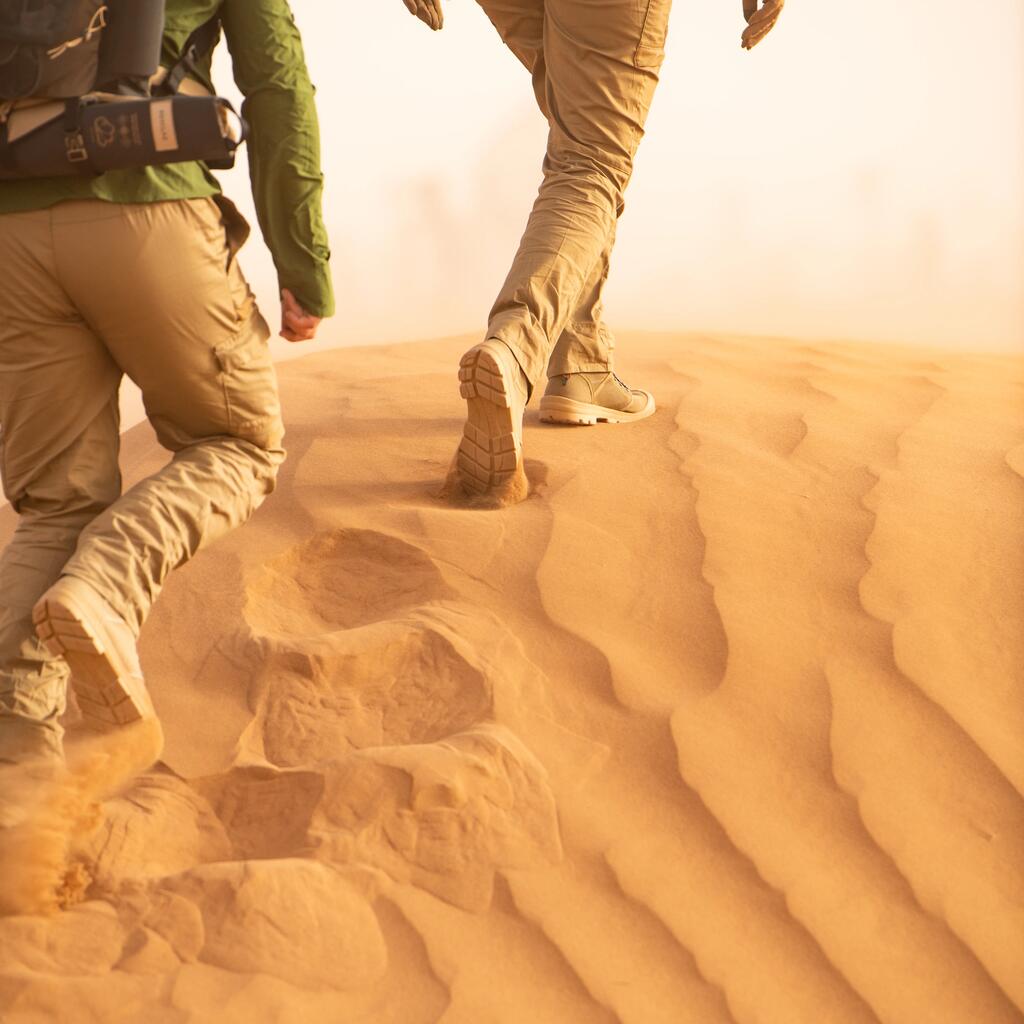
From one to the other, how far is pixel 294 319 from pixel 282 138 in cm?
30

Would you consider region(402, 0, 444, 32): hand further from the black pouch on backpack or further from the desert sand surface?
the black pouch on backpack

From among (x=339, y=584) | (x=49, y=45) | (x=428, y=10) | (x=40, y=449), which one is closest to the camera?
(x=49, y=45)

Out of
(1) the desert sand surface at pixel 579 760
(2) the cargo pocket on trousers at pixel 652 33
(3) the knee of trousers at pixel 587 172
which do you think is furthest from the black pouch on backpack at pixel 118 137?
(2) the cargo pocket on trousers at pixel 652 33

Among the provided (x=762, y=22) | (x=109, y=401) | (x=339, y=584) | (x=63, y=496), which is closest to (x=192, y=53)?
(x=109, y=401)

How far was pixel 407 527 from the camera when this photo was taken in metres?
2.69

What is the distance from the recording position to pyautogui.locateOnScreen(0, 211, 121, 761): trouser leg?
1851mm

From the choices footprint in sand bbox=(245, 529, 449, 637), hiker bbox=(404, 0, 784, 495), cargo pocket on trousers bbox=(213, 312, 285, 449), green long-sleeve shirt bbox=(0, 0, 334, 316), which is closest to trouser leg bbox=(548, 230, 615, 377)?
hiker bbox=(404, 0, 784, 495)

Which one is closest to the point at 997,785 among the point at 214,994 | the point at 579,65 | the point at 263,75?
the point at 214,994

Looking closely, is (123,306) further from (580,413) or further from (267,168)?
(580,413)

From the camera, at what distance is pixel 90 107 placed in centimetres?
174

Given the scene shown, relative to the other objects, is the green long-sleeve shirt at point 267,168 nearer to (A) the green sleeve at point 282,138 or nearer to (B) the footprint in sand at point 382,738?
(A) the green sleeve at point 282,138

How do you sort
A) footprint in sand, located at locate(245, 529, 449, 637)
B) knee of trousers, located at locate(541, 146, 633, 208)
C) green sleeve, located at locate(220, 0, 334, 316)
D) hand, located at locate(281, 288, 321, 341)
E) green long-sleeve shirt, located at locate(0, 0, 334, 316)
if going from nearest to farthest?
green long-sleeve shirt, located at locate(0, 0, 334, 316), green sleeve, located at locate(220, 0, 334, 316), hand, located at locate(281, 288, 321, 341), footprint in sand, located at locate(245, 529, 449, 637), knee of trousers, located at locate(541, 146, 633, 208)

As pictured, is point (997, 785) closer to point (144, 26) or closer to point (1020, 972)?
point (1020, 972)

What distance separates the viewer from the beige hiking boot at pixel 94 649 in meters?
1.71
